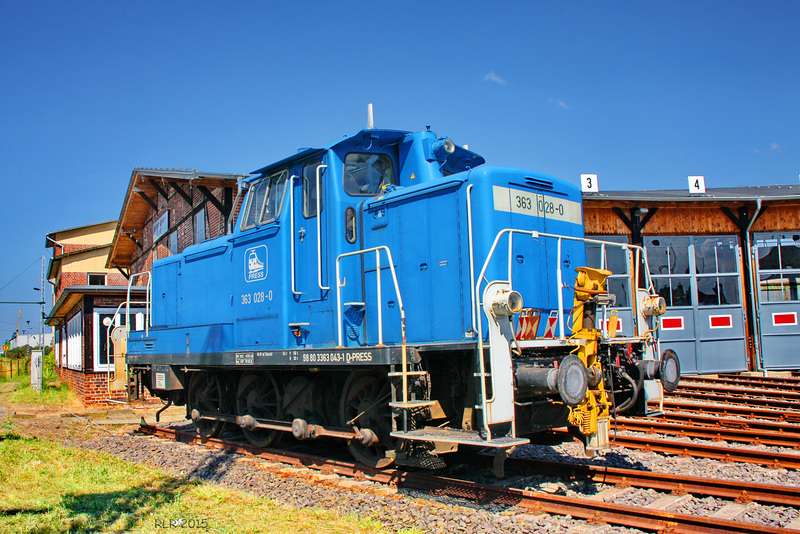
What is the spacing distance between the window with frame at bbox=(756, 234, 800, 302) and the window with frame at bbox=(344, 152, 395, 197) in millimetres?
10864

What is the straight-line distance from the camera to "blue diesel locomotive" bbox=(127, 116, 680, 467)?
569 cm

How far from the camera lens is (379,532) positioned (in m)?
5.08

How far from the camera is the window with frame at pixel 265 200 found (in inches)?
314

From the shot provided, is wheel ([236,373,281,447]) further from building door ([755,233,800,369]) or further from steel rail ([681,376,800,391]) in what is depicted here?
building door ([755,233,800,369])

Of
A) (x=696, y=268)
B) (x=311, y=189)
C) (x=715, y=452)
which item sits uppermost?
(x=311, y=189)

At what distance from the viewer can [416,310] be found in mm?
6641

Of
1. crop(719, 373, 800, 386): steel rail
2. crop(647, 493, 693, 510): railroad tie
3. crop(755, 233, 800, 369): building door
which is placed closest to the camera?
crop(647, 493, 693, 510): railroad tie

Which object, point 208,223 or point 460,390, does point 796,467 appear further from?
point 208,223

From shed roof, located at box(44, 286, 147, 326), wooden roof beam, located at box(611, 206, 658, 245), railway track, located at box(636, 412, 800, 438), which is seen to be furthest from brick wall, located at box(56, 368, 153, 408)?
railway track, located at box(636, 412, 800, 438)

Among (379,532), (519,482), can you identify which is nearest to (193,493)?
(379,532)

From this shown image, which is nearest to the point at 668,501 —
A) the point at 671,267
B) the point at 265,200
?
the point at 265,200

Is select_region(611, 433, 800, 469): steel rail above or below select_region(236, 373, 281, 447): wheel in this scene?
below

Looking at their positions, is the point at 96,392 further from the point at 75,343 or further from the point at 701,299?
the point at 701,299

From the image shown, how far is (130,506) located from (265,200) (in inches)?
155
